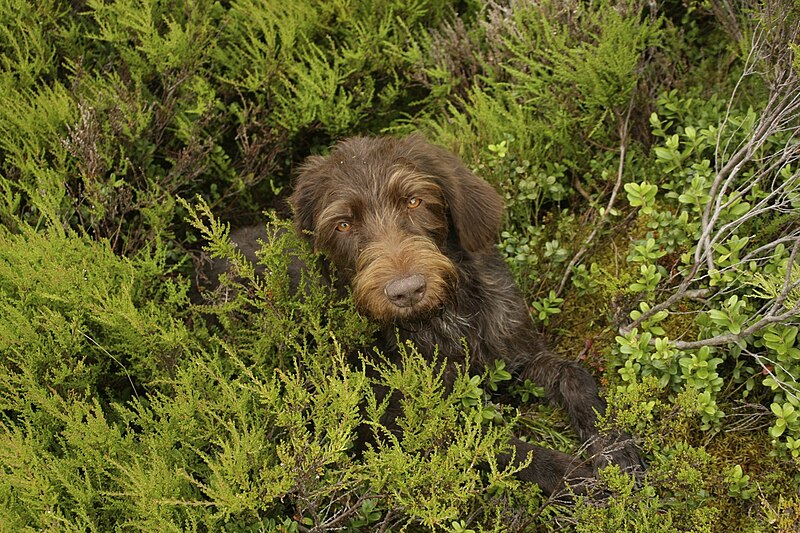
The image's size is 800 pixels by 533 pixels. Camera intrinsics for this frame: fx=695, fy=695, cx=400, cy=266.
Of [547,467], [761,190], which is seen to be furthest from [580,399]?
[761,190]

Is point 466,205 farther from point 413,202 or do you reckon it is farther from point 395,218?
point 395,218

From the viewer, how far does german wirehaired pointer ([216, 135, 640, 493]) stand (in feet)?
9.99

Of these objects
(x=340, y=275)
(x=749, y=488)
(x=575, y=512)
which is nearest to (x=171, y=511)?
(x=340, y=275)

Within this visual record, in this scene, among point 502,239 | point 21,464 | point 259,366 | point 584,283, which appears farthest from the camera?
point 502,239

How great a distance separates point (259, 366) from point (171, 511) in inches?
30.6

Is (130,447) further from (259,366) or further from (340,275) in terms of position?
(340,275)

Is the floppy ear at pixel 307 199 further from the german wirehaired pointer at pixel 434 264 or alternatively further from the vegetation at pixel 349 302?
the vegetation at pixel 349 302

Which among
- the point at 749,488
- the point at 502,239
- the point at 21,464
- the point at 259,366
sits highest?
the point at 21,464

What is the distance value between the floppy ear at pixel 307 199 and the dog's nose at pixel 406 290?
73 centimetres

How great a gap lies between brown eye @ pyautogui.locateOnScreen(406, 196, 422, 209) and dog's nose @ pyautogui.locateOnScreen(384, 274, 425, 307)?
0.46m

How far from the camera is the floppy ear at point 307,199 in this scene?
11.5 ft

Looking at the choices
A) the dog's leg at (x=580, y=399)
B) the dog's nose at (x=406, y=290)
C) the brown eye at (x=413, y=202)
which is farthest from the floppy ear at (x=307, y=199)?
the dog's leg at (x=580, y=399)

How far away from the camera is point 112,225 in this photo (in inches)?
167

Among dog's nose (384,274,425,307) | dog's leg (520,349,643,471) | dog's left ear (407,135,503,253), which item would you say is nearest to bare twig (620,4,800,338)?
dog's leg (520,349,643,471)
